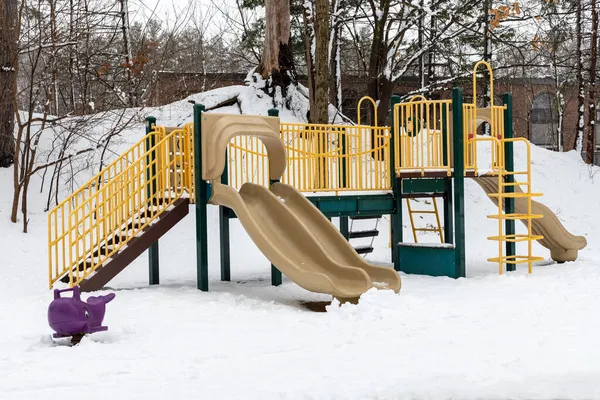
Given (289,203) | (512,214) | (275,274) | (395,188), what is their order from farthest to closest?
(395,188) < (512,214) < (275,274) < (289,203)

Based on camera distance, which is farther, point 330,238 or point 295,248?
point 330,238

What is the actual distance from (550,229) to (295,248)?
221 inches

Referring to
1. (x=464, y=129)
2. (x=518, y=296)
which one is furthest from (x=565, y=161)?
(x=518, y=296)

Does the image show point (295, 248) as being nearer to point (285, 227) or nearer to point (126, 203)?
point (285, 227)

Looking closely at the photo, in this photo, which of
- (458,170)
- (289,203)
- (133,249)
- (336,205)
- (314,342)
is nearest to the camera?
(314,342)

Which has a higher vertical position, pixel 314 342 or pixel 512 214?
pixel 512 214

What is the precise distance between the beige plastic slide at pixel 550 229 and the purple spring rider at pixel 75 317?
25.6 ft

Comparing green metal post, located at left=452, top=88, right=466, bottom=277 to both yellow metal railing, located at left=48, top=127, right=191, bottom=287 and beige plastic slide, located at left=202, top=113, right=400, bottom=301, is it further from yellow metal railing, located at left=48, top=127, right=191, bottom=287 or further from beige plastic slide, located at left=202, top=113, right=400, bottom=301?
yellow metal railing, located at left=48, top=127, right=191, bottom=287

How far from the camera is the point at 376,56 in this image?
71.2 feet

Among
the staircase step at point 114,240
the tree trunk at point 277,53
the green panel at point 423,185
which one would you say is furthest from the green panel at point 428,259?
the tree trunk at point 277,53

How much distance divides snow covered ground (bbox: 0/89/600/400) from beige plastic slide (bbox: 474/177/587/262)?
716mm

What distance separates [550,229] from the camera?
44.1 ft

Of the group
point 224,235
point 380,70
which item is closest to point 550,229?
point 224,235

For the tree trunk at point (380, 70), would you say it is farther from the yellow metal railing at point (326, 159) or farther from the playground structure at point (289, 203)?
the yellow metal railing at point (326, 159)
